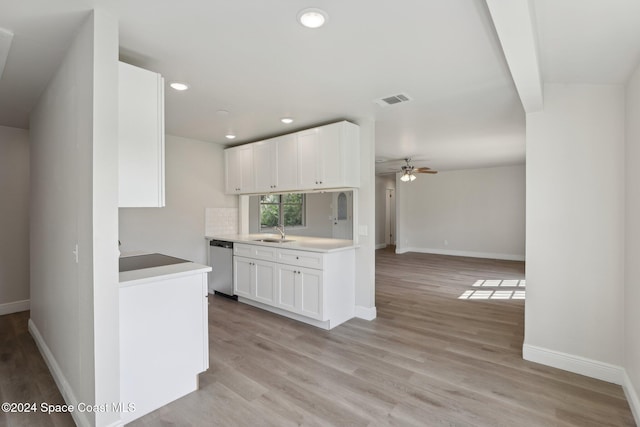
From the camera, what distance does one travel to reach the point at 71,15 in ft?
5.57

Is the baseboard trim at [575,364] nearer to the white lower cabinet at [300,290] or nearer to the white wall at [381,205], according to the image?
the white lower cabinet at [300,290]

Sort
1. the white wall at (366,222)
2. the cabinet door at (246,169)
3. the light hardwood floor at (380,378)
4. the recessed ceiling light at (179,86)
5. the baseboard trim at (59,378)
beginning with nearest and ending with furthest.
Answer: the baseboard trim at (59,378)
the light hardwood floor at (380,378)
the recessed ceiling light at (179,86)
the white wall at (366,222)
the cabinet door at (246,169)

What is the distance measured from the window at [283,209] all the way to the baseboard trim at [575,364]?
10.5 ft

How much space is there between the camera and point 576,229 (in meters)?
2.48

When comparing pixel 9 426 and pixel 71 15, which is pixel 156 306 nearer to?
pixel 9 426

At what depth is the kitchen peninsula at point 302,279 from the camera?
Result: 3.36 metres

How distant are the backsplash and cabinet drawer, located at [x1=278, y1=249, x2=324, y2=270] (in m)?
1.61

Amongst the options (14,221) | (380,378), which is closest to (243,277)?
(380,378)

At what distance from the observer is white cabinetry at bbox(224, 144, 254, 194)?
180 inches

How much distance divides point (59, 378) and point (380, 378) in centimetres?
234

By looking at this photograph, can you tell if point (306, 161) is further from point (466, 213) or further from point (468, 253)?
Result: point (468, 253)

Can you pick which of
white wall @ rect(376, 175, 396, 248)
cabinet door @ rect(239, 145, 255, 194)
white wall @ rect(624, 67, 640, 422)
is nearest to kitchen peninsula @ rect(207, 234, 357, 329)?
cabinet door @ rect(239, 145, 255, 194)

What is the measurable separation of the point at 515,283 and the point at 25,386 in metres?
6.37

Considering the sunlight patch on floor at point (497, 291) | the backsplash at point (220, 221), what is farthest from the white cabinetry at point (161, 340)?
the sunlight patch on floor at point (497, 291)
